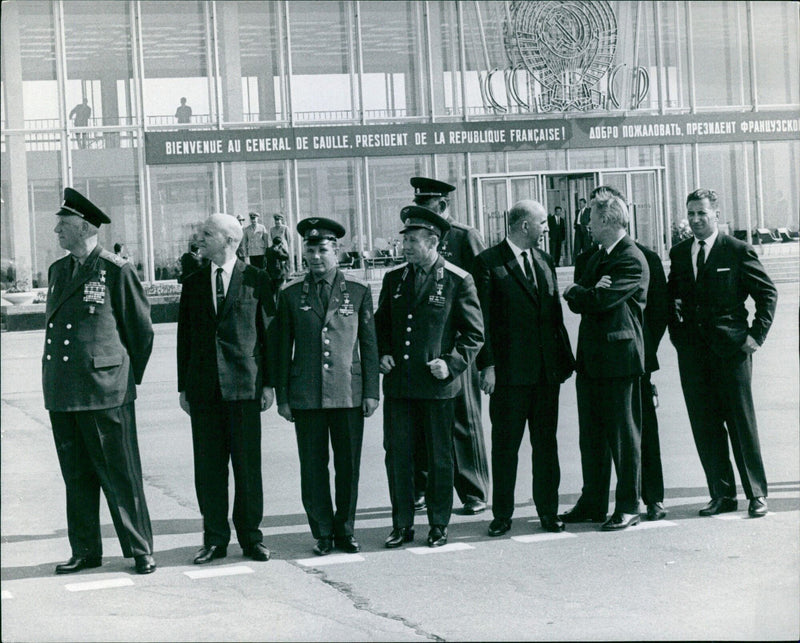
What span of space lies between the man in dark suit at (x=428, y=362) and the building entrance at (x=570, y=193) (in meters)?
22.6

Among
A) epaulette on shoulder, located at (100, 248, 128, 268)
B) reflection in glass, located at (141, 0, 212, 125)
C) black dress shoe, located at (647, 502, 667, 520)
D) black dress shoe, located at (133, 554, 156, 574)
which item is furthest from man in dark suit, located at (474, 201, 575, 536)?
reflection in glass, located at (141, 0, 212, 125)

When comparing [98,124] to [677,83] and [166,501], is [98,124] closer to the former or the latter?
[677,83]

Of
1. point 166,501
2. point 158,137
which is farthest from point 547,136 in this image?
point 166,501

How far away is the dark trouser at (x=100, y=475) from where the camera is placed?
237 inches

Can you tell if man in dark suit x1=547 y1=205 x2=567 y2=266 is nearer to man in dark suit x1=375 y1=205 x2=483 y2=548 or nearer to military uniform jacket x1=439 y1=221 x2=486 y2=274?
military uniform jacket x1=439 y1=221 x2=486 y2=274

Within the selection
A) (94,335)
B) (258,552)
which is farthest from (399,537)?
(94,335)

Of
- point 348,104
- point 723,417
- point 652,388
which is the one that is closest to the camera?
point 652,388

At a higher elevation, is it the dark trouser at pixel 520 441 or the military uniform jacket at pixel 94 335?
the military uniform jacket at pixel 94 335

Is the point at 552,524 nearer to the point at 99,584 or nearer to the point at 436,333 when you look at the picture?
the point at 436,333

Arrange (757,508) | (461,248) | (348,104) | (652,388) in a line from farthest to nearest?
1. (348,104)
2. (461,248)
3. (652,388)
4. (757,508)

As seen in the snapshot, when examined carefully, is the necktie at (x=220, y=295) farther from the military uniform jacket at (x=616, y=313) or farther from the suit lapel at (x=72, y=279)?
the military uniform jacket at (x=616, y=313)

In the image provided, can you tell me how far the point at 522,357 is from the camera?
6695 mm

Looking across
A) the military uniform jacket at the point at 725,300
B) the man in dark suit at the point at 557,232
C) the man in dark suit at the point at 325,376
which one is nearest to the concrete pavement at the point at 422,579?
the man in dark suit at the point at 325,376

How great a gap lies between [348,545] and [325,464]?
1.43ft
